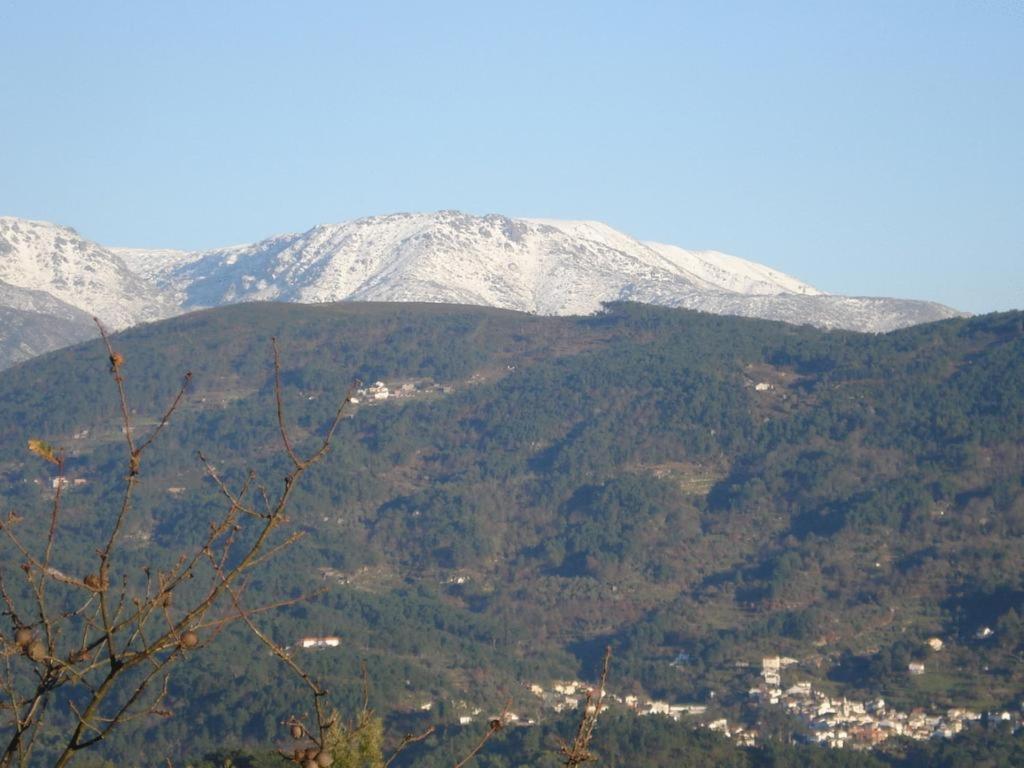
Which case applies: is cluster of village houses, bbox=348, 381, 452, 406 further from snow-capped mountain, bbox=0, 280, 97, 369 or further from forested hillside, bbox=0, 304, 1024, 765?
snow-capped mountain, bbox=0, 280, 97, 369

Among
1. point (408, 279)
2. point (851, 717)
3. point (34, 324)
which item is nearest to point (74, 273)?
point (34, 324)

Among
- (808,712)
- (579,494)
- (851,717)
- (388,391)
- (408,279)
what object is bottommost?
(808,712)

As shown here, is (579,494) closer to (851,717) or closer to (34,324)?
(851,717)

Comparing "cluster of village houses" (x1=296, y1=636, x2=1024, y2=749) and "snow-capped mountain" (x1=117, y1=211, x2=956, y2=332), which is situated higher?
"snow-capped mountain" (x1=117, y1=211, x2=956, y2=332)

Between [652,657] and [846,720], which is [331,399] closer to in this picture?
[652,657]

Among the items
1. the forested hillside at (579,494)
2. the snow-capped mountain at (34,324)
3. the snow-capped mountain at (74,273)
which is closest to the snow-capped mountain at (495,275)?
the snow-capped mountain at (74,273)

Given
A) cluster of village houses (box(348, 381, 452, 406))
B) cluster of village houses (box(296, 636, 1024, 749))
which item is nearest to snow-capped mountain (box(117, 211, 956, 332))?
cluster of village houses (box(348, 381, 452, 406))

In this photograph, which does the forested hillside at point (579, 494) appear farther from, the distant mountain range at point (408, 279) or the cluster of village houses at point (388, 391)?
the distant mountain range at point (408, 279)
